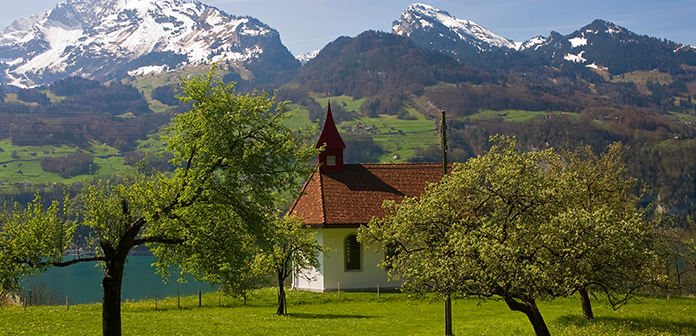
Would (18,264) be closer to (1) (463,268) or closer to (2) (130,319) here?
(2) (130,319)

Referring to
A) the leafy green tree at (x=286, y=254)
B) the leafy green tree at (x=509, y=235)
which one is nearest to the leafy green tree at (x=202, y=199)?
the leafy green tree at (x=509, y=235)

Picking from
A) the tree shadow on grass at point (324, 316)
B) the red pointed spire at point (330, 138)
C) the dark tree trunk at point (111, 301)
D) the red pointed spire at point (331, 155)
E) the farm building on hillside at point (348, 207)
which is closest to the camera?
the dark tree trunk at point (111, 301)

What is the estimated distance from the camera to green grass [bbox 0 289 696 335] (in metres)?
21.6

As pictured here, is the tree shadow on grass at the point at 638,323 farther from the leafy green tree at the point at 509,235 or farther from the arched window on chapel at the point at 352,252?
the arched window on chapel at the point at 352,252

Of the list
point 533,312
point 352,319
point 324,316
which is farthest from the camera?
point 324,316

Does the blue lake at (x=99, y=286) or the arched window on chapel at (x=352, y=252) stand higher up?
the arched window on chapel at (x=352, y=252)

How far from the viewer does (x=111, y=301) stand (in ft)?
57.2

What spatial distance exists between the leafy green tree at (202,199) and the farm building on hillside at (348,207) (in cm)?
1702

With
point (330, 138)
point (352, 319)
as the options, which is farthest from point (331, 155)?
point (352, 319)

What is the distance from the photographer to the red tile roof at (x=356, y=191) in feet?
122

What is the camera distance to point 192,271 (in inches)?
724

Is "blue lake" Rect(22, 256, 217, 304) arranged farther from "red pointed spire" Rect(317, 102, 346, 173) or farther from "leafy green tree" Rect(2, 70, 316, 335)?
"leafy green tree" Rect(2, 70, 316, 335)

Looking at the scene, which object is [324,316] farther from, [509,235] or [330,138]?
[330,138]

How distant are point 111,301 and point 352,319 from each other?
40.7 ft
